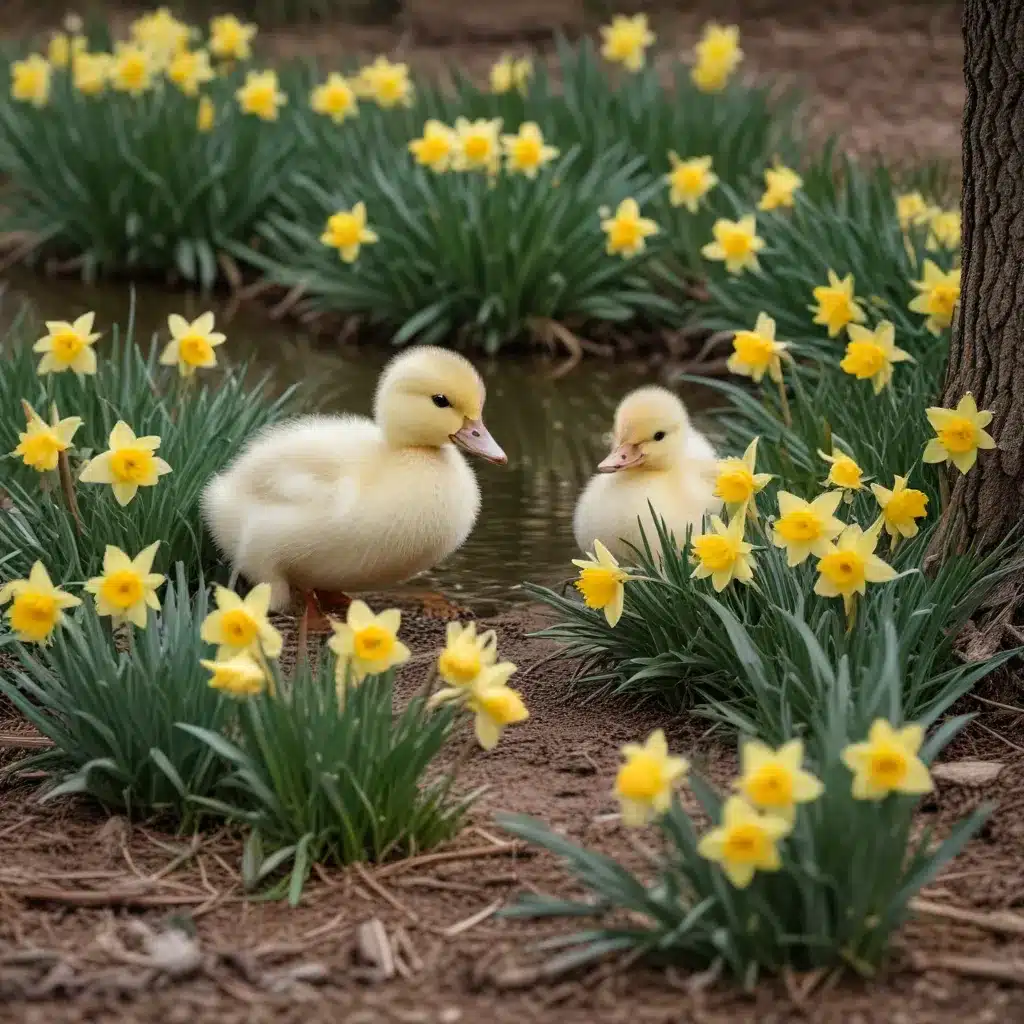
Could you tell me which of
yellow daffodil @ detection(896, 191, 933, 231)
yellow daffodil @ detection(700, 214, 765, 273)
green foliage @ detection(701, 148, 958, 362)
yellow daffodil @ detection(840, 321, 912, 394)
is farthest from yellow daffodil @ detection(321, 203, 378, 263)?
yellow daffodil @ detection(840, 321, 912, 394)

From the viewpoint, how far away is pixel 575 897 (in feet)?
10.7

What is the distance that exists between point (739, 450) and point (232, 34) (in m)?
4.67

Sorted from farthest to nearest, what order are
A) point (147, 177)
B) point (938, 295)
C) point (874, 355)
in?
1. point (147, 177)
2. point (938, 295)
3. point (874, 355)

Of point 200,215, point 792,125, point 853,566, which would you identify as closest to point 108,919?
point 853,566

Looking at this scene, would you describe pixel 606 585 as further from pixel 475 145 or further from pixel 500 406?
pixel 475 145

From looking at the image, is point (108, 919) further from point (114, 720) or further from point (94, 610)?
point (94, 610)

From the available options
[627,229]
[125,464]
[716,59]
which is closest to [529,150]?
[627,229]

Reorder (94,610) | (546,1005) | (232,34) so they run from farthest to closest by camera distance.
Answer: (232,34), (94,610), (546,1005)

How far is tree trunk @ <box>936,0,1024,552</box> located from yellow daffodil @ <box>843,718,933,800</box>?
1290 millimetres

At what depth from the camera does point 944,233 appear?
21.4 feet

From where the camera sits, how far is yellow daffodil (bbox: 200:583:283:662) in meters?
3.32

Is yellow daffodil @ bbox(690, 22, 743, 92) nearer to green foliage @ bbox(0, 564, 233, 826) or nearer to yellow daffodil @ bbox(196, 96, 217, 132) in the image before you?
yellow daffodil @ bbox(196, 96, 217, 132)

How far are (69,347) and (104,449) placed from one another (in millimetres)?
371

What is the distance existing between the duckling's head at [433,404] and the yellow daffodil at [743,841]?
1736 millimetres
